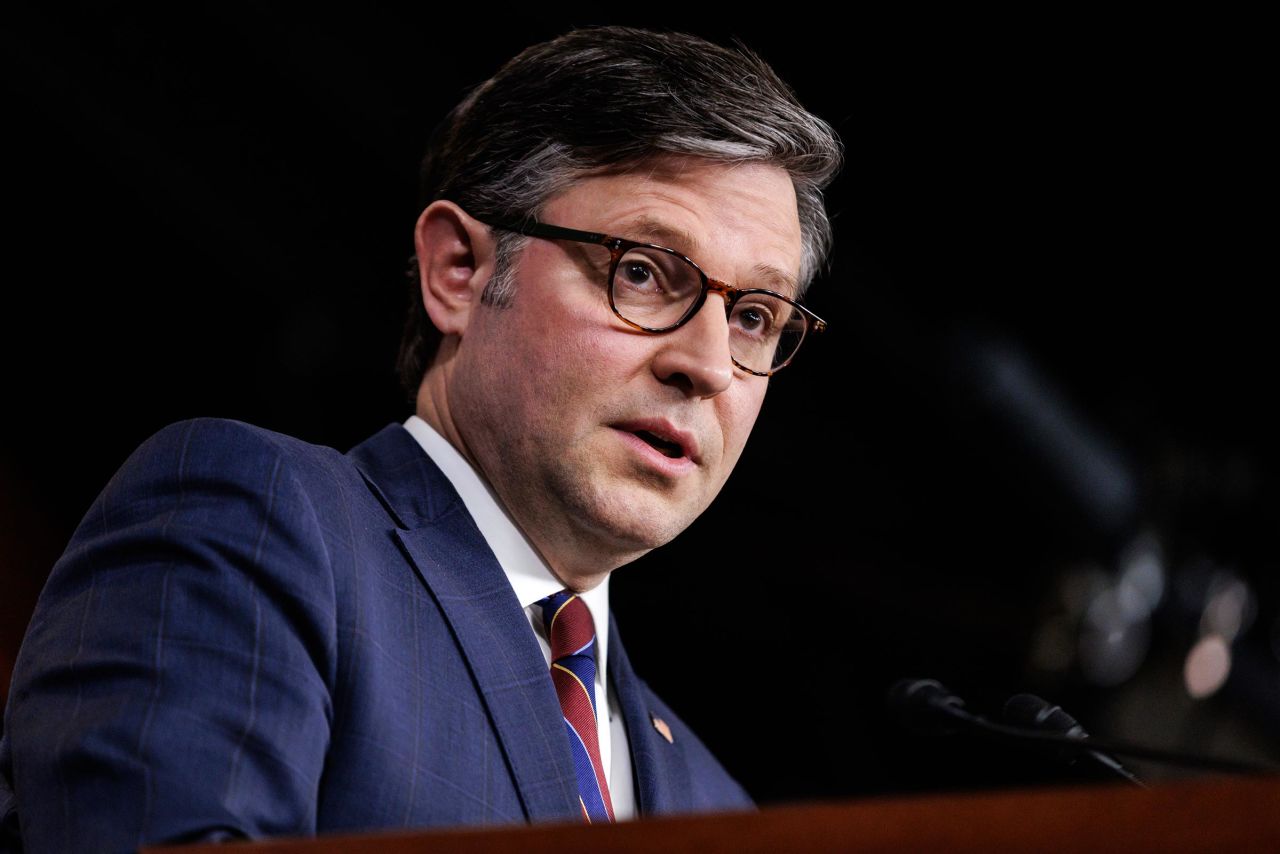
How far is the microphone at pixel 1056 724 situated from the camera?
55.2 inches

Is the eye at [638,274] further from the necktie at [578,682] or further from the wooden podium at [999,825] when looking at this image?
the wooden podium at [999,825]

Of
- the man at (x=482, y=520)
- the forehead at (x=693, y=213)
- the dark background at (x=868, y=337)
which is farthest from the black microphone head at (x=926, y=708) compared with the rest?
the dark background at (x=868, y=337)

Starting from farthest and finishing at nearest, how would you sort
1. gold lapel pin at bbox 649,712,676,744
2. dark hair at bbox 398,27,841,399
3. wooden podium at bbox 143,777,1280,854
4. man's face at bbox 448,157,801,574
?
gold lapel pin at bbox 649,712,676,744 → dark hair at bbox 398,27,841,399 → man's face at bbox 448,157,801,574 → wooden podium at bbox 143,777,1280,854

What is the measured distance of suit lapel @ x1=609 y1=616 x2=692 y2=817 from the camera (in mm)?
1728

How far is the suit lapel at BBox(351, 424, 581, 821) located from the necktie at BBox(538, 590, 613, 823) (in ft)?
0.23

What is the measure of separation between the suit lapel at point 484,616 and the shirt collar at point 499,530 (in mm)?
33

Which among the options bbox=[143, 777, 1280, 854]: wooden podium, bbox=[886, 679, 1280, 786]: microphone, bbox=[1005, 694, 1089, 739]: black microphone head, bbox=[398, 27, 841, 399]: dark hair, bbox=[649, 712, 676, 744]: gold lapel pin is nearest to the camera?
bbox=[143, 777, 1280, 854]: wooden podium

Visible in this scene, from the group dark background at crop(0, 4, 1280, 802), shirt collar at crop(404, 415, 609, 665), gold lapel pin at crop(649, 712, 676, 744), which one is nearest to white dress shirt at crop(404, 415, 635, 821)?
shirt collar at crop(404, 415, 609, 665)

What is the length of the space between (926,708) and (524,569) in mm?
526

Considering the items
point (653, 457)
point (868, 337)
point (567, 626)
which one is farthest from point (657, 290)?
point (868, 337)

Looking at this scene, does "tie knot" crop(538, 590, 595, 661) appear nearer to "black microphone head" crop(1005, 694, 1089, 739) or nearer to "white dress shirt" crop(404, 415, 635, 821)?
"white dress shirt" crop(404, 415, 635, 821)

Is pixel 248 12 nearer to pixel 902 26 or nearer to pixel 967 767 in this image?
pixel 902 26

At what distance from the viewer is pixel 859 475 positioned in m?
4.44

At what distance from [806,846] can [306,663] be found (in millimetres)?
638
